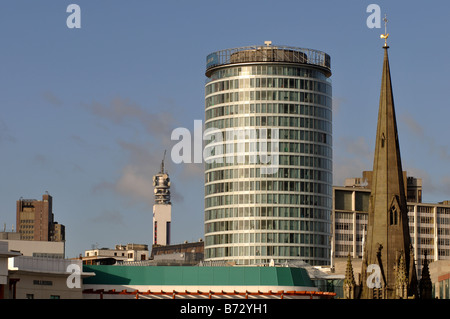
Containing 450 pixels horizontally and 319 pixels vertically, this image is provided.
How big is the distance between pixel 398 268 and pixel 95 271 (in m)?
59.8

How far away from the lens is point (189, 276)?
172125 millimetres

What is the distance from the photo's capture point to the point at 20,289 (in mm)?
147750

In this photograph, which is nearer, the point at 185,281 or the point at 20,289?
the point at 20,289

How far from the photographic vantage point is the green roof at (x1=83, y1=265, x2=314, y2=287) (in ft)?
556

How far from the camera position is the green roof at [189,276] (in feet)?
556
